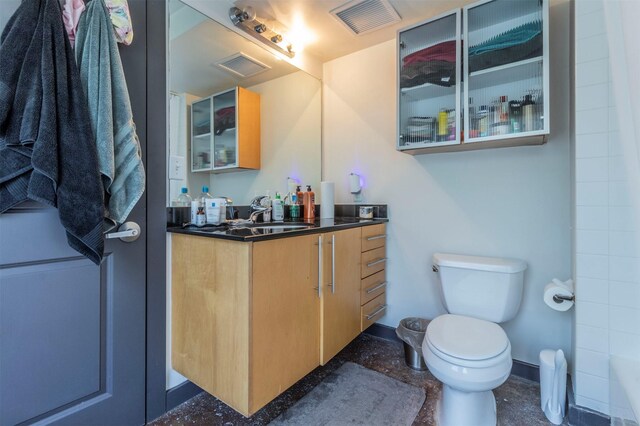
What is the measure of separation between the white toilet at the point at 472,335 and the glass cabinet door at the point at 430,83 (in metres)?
0.73

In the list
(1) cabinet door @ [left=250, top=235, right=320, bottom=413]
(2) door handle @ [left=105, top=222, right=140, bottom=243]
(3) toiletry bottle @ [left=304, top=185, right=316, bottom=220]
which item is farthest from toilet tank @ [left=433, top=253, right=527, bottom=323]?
(2) door handle @ [left=105, top=222, right=140, bottom=243]

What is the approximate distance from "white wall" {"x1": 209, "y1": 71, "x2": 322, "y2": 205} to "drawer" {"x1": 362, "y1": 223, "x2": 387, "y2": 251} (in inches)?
26.5

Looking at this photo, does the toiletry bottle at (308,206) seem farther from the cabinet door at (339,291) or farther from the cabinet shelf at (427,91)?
the cabinet shelf at (427,91)

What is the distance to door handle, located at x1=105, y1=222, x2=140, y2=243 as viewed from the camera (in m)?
1.20

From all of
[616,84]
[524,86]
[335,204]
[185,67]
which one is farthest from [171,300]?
[524,86]

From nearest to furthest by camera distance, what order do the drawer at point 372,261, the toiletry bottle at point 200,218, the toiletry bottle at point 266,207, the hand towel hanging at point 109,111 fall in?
the hand towel hanging at point 109,111, the toiletry bottle at point 200,218, the drawer at point 372,261, the toiletry bottle at point 266,207

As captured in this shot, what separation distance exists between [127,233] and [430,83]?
1.79 metres

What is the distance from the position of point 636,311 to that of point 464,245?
0.80 meters

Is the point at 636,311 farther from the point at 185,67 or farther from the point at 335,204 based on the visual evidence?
the point at 185,67

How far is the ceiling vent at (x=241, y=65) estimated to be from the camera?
72.1 inches

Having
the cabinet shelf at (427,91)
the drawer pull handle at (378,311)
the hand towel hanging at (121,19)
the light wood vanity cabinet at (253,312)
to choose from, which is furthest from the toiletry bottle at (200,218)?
the cabinet shelf at (427,91)

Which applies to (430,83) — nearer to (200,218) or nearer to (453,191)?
(453,191)

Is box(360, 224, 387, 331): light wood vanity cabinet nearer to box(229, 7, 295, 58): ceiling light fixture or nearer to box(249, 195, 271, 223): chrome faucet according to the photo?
box(249, 195, 271, 223): chrome faucet

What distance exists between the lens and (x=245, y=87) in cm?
199
